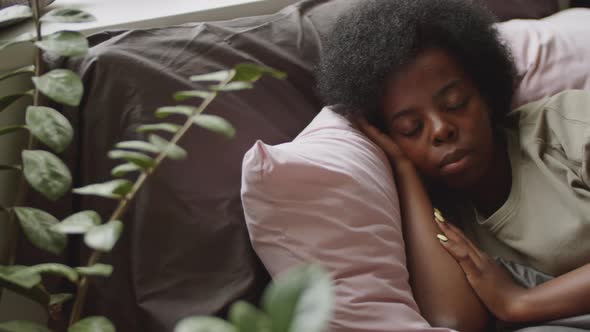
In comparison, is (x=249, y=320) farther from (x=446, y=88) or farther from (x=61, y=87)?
(x=446, y=88)

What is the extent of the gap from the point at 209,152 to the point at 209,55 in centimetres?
20

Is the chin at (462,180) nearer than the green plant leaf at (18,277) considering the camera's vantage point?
No

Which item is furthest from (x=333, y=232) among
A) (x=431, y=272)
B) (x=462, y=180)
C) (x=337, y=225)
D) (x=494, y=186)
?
(x=494, y=186)

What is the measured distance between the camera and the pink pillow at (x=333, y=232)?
95 centimetres

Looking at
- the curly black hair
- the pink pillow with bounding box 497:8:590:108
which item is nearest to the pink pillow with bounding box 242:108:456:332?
the curly black hair

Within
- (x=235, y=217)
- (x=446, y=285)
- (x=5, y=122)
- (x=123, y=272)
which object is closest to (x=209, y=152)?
(x=235, y=217)

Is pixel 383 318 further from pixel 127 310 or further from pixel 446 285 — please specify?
pixel 127 310

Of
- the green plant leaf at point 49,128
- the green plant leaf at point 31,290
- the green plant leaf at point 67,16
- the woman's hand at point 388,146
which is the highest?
the green plant leaf at point 67,16

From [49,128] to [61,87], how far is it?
0.15 ft

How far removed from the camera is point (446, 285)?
3.59 feet

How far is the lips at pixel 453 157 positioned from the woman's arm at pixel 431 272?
0.06 meters

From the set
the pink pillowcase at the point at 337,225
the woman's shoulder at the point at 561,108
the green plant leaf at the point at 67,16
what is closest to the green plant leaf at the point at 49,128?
the green plant leaf at the point at 67,16

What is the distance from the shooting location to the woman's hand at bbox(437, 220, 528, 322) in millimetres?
1085

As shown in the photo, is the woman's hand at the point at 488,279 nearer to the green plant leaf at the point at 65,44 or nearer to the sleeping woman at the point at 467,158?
the sleeping woman at the point at 467,158
